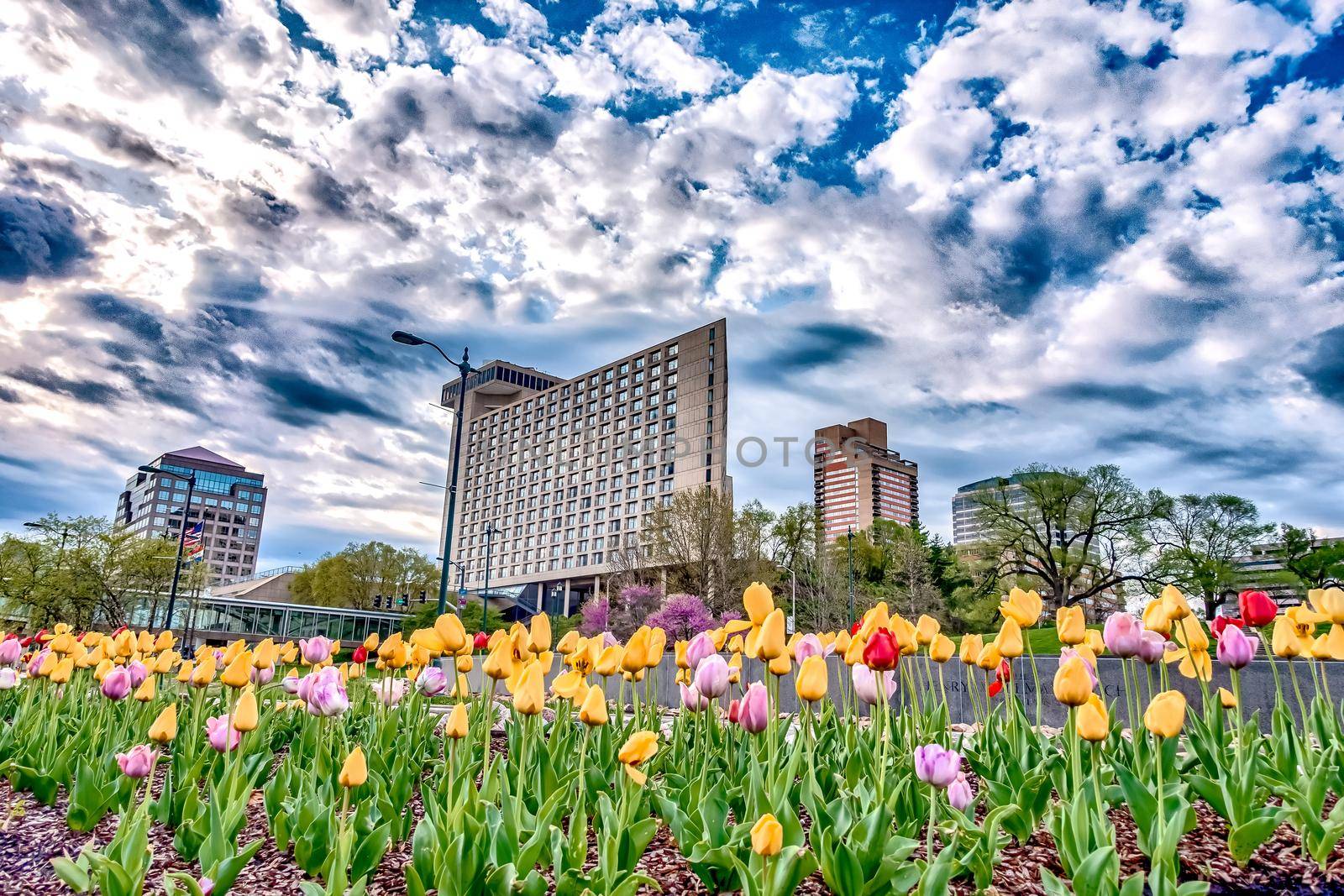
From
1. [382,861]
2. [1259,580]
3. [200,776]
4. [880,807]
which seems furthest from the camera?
[1259,580]

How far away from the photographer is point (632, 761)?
10.2 feet

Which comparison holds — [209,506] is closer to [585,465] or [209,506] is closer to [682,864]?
[585,465]

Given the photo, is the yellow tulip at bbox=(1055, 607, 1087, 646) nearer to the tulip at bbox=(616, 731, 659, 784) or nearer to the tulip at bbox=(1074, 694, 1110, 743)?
the tulip at bbox=(1074, 694, 1110, 743)

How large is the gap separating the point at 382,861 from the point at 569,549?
288 ft

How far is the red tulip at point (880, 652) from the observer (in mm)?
3338

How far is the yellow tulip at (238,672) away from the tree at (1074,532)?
37584mm

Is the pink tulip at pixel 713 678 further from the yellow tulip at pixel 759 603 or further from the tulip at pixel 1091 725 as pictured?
the tulip at pixel 1091 725

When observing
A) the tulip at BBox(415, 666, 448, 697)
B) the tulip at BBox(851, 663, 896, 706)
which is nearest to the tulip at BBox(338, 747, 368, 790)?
the tulip at BBox(851, 663, 896, 706)

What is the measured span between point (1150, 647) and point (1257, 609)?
605 millimetres

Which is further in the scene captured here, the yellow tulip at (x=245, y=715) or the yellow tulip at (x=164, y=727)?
the yellow tulip at (x=164, y=727)

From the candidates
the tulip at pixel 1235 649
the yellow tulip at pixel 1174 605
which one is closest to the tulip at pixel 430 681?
the yellow tulip at pixel 1174 605

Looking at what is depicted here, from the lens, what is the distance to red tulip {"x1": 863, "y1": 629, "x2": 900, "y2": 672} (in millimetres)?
3338

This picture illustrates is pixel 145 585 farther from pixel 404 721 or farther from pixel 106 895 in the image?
pixel 106 895

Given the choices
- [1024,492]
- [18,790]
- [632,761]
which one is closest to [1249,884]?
[632,761]
